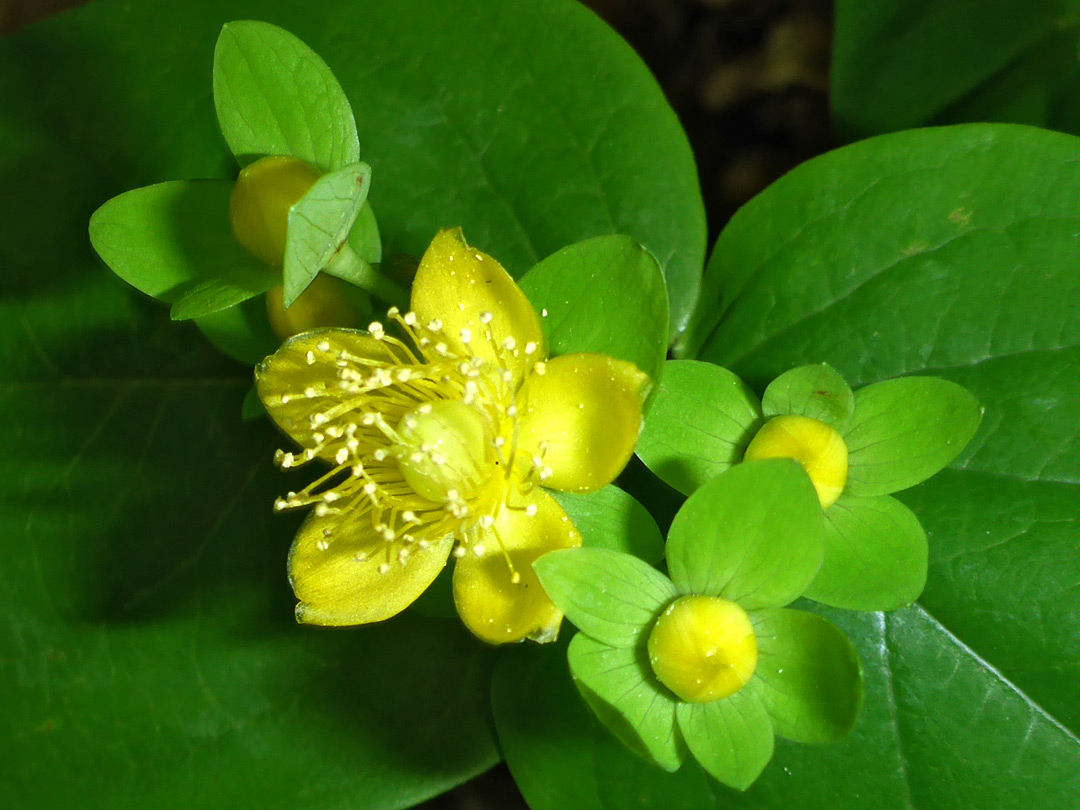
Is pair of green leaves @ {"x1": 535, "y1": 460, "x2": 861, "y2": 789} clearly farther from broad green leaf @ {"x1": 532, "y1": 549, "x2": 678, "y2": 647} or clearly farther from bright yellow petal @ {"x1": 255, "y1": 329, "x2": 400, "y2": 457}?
bright yellow petal @ {"x1": 255, "y1": 329, "x2": 400, "y2": 457}

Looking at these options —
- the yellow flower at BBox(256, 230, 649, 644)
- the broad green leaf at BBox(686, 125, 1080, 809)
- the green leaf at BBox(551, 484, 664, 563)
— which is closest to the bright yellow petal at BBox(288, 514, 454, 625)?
the yellow flower at BBox(256, 230, 649, 644)

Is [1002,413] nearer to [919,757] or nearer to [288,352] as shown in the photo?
[919,757]

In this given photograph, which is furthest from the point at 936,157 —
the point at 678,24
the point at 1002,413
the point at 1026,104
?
the point at 678,24

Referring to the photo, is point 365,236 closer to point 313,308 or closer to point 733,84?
point 313,308

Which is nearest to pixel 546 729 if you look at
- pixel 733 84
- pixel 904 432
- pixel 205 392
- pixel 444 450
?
pixel 444 450

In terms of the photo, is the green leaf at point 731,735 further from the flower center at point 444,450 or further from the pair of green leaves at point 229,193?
the pair of green leaves at point 229,193

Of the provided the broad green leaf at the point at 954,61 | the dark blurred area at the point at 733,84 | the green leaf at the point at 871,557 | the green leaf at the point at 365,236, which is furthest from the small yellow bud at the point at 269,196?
the dark blurred area at the point at 733,84
